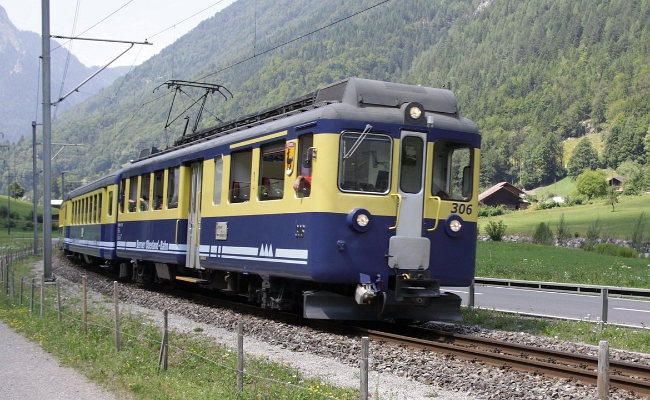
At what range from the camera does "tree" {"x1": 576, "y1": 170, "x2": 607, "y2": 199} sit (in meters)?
119

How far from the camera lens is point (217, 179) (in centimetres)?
1550

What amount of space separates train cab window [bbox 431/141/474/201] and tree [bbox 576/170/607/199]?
363 ft

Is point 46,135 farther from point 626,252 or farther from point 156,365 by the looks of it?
point 626,252

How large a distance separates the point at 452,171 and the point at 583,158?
141m

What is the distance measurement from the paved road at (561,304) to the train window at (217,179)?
6674mm

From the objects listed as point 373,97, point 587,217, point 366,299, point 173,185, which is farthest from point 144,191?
point 587,217

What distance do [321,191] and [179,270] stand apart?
780 cm

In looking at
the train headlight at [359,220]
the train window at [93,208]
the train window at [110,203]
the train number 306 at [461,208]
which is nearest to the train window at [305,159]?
the train headlight at [359,220]

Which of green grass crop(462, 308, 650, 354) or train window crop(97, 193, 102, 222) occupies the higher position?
train window crop(97, 193, 102, 222)

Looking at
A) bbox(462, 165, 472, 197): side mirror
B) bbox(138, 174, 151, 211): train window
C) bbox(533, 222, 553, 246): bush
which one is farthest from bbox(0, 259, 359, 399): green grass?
bbox(533, 222, 553, 246): bush

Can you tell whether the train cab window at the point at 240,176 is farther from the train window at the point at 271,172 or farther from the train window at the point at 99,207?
the train window at the point at 99,207

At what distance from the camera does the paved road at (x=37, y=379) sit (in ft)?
28.9

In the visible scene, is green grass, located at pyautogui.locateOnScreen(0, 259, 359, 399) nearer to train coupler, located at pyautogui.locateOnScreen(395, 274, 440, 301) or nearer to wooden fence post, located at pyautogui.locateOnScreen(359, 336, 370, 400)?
wooden fence post, located at pyautogui.locateOnScreen(359, 336, 370, 400)

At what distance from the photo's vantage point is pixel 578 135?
172 meters
